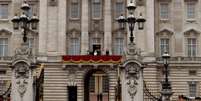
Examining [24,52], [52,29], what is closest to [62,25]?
[52,29]

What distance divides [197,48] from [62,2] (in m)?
16.3

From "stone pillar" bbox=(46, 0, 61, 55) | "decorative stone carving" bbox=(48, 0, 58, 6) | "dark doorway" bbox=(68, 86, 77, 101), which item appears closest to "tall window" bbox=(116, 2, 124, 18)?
"stone pillar" bbox=(46, 0, 61, 55)

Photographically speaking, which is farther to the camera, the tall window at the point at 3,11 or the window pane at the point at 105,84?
the tall window at the point at 3,11

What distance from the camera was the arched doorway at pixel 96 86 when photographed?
57.2 meters

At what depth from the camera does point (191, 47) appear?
5847 centimetres

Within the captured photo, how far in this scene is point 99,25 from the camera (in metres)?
58.3

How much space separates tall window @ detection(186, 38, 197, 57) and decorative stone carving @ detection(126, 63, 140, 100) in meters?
30.6

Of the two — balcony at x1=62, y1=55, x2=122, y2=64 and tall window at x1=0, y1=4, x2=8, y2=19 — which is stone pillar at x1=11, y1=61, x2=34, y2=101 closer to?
balcony at x1=62, y1=55, x2=122, y2=64

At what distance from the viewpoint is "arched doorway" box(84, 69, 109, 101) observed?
57.2 metres

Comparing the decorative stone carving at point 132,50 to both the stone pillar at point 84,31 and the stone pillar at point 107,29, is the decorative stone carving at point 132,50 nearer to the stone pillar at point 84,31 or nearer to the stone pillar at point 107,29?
the stone pillar at point 107,29

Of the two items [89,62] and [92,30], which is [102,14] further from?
[89,62]

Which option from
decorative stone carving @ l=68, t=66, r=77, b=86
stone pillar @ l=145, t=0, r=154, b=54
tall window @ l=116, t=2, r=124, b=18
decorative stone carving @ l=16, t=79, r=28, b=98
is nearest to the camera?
decorative stone carving @ l=16, t=79, r=28, b=98

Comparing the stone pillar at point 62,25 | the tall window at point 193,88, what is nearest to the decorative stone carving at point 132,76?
the stone pillar at point 62,25

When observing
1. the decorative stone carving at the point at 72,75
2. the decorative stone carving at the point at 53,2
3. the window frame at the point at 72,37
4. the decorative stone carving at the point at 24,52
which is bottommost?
the decorative stone carving at the point at 72,75
